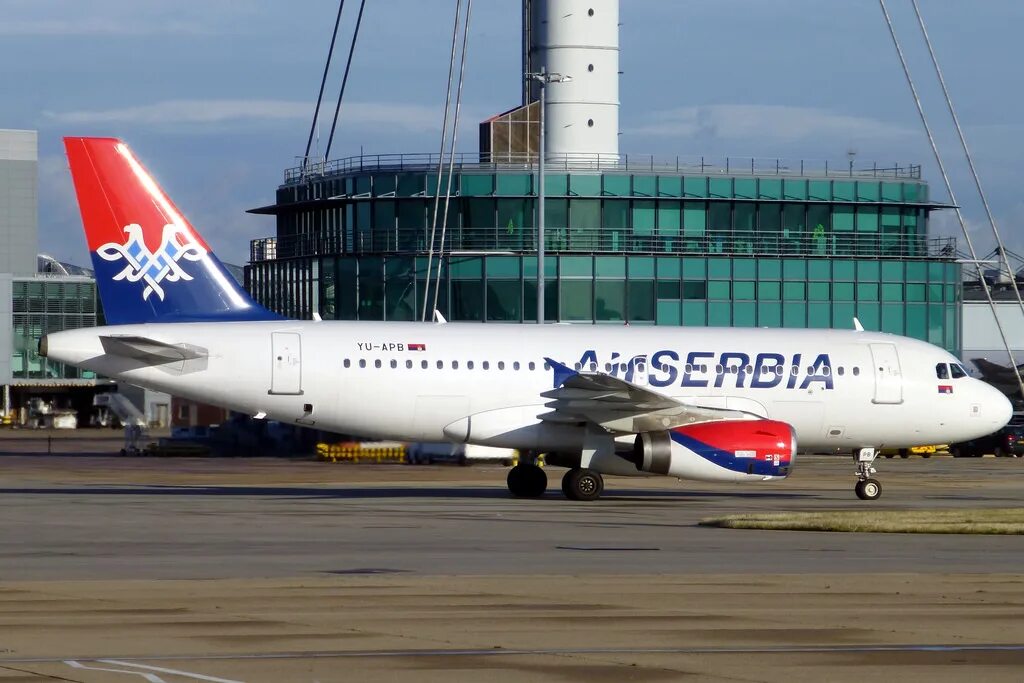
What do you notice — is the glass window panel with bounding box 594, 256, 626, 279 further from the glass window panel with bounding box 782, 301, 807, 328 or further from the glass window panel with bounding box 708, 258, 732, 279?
the glass window panel with bounding box 782, 301, 807, 328

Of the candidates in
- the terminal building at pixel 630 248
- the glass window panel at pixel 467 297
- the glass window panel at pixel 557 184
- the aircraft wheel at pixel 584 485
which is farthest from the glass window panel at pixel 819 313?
the aircraft wheel at pixel 584 485

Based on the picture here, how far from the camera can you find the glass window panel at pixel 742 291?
214 feet

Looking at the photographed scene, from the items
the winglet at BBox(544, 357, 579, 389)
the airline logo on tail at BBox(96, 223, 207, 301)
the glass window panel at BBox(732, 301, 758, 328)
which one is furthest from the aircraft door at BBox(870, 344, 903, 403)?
the glass window panel at BBox(732, 301, 758, 328)

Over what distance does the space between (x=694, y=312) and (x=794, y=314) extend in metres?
4.51

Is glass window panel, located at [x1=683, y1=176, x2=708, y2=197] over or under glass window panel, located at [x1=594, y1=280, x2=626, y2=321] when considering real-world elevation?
over

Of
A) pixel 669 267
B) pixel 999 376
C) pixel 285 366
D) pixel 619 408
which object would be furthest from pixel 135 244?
pixel 999 376

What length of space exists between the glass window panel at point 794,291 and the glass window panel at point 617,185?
794cm

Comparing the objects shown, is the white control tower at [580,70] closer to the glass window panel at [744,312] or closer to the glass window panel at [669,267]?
the glass window panel at [669,267]

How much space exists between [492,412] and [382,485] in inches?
329

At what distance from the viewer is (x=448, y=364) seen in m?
29.8

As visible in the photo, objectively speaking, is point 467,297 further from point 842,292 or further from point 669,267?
point 842,292

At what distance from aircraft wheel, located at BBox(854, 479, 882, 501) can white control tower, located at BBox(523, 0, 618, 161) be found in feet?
138

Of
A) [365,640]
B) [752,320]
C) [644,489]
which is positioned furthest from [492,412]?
[752,320]

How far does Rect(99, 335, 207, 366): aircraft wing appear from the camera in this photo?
28.1 metres
